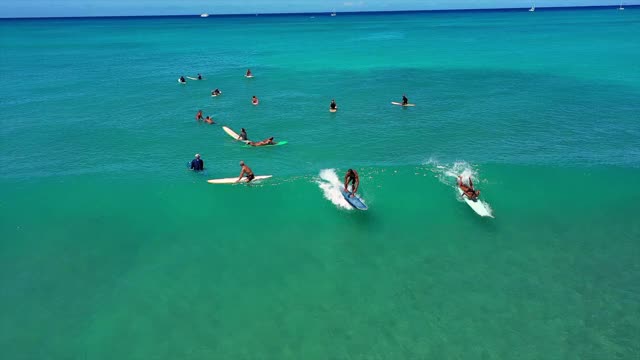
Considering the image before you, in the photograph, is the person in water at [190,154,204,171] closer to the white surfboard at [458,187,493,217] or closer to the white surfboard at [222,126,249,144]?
the white surfboard at [222,126,249,144]

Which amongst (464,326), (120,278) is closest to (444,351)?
(464,326)

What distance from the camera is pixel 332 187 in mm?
26984

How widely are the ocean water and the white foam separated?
23 cm

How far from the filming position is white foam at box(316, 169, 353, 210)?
24978mm

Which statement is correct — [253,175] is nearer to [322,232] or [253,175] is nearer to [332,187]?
[332,187]

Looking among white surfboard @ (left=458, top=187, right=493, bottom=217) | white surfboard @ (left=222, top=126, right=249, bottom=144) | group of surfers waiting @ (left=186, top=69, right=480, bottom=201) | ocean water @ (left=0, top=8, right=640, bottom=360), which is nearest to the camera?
ocean water @ (left=0, top=8, right=640, bottom=360)

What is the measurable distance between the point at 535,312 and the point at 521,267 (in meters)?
2.79

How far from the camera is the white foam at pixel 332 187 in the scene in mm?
24978

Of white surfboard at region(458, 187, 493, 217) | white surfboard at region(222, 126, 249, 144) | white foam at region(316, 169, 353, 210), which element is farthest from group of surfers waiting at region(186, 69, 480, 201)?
white foam at region(316, 169, 353, 210)

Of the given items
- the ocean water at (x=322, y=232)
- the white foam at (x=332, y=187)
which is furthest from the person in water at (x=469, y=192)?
the white foam at (x=332, y=187)

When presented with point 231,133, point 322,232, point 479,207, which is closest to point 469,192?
point 479,207

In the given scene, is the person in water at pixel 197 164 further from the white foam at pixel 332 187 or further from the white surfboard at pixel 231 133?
the white foam at pixel 332 187

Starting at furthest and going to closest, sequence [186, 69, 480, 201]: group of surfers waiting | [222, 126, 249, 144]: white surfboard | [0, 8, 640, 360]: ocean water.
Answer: [222, 126, 249, 144]: white surfboard
[186, 69, 480, 201]: group of surfers waiting
[0, 8, 640, 360]: ocean water

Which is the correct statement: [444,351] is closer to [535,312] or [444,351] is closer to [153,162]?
[535,312]
